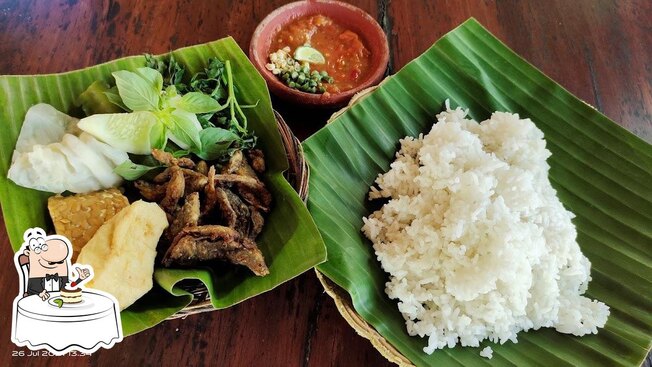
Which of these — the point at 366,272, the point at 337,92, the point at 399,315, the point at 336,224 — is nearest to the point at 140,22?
the point at 337,92

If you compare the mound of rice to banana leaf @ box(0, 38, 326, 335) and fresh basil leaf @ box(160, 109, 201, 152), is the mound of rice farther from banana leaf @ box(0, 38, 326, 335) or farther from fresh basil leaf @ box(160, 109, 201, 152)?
fresh basil leaf @ box(160, 109, 201, 152)

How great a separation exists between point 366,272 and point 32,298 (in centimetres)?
129

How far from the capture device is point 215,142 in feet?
7.64

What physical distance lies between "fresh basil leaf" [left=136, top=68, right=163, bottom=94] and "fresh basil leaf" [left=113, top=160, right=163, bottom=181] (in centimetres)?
34

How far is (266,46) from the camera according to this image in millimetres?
3033

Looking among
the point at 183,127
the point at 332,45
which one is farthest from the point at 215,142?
the point at 332,45

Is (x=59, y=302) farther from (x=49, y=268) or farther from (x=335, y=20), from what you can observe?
(x=335, y=20)

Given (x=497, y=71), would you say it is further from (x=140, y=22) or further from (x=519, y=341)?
(x=140, y=22)

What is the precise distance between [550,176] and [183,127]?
1.90 metres

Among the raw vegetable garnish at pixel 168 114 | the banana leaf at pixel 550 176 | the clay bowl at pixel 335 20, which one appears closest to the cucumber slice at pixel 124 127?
the raw vegetable garnish at pixel 168 114

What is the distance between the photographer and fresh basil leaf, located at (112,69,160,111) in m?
2.20

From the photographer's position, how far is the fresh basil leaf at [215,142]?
7.55ft

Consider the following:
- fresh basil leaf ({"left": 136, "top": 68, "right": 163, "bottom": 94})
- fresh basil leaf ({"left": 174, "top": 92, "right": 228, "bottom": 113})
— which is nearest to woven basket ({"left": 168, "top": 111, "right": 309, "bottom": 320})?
fresh basil leaf ({"left": 174, "top": 92, "right": 228, "bottom": 113})

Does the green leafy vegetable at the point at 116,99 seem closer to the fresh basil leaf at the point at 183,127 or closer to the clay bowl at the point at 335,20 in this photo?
the fresh basil leaf at the point at 183,127
